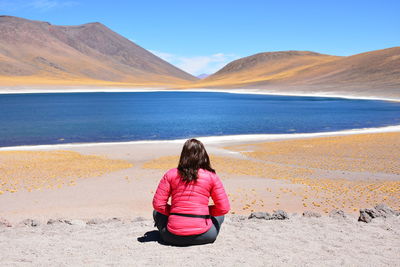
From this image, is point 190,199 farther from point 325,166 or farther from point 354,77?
point 354,77

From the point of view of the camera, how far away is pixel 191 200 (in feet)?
16.8

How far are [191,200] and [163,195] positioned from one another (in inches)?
14.1

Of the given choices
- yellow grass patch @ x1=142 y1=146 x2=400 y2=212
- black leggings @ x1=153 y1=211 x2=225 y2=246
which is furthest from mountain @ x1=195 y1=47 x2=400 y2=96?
black leggings @ x1=153 y1=211 x2=225 y2=246

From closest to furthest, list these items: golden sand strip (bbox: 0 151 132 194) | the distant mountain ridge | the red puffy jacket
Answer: the red puffy jacket → golden sand strip (bbox: 0 151 132 194) → the distant mountain ridge

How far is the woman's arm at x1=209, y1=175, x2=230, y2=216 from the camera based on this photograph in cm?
506

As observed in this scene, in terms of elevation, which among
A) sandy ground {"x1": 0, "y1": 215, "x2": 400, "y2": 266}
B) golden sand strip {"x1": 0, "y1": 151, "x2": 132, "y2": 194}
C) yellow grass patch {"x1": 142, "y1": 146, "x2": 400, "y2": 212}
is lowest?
golden sand strip {"x1": 0, "y1": 151, "x2": 132, "y2": 194}

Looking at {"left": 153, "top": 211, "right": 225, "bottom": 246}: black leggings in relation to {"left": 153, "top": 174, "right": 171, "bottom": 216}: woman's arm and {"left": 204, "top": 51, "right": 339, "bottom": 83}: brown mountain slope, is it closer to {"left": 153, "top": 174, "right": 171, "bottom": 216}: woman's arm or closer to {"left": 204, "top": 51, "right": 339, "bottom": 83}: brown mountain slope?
{"left": 153, "top": 174, "right": 171, "bottom": 216}: woman's arm

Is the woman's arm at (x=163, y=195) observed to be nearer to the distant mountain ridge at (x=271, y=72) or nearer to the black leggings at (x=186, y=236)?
the black leggings at (x=186, y=236)

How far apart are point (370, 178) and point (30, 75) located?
146871mm

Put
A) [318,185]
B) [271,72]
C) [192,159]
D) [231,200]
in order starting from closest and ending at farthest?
[192,159] → [231,200] → [318,185] → [271,72]

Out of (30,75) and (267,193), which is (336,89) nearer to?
(267,193)

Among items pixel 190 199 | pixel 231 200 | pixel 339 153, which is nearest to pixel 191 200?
pixel 190 199

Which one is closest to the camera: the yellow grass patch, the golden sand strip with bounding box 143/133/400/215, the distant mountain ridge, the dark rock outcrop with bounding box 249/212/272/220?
the dark rock outcrop with bounding box 249/212/272/220

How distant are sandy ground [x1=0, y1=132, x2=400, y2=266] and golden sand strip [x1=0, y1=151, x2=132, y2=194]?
4cm
